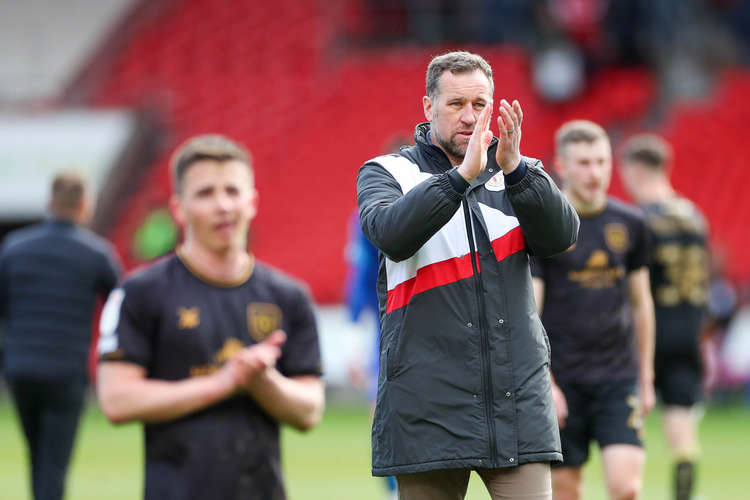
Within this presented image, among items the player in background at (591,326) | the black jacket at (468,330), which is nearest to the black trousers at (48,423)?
the player in background at (591,326)

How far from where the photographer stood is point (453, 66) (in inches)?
179

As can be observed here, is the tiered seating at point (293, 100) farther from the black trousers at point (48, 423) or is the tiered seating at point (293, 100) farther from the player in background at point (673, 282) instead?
the black trousers at point (48, 423)

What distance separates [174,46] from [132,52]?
858mm

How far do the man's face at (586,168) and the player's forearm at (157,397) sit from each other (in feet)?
11.0

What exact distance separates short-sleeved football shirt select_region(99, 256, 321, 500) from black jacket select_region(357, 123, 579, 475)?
0.45 m

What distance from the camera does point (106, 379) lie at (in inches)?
166

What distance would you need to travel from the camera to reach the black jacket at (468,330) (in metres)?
4.43

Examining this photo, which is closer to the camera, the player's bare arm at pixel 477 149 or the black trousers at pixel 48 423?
the player's bare arm at pixel 477 149

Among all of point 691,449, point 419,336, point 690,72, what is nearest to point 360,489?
point 691,449

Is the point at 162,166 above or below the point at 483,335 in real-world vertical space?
above

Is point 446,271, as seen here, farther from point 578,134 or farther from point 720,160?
point 720,160

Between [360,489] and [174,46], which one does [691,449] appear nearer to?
[360,489]

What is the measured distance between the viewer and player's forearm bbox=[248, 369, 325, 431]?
4.13 metres

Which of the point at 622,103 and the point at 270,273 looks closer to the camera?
the point at 270,273
